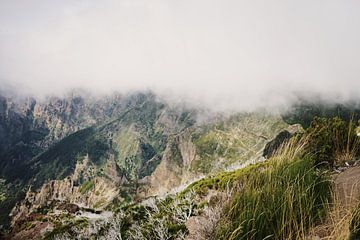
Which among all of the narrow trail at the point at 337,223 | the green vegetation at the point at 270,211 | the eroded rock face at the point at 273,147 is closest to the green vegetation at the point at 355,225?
the narrow trail at the point at 337,223

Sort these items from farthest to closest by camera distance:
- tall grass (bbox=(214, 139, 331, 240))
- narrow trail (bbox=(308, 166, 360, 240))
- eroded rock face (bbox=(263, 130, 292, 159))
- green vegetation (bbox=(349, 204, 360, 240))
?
1. eroded rock face (bbox=(263, 130, 292, 159))
2. tall grass (bbox=(214, 139, 331, 240))
3. narrow trail (bbox=(308, 166, 360, 240))
4. green vegetation (bbox=(349, 204, 360, 240))

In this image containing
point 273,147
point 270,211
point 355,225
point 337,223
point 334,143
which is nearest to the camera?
point 355,225

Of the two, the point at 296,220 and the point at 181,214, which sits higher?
the point at 296,220

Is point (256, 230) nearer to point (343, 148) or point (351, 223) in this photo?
point (351, 223)

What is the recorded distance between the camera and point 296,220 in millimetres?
4906

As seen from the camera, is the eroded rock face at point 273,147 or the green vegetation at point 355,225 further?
the eroded rock face at point 273,147

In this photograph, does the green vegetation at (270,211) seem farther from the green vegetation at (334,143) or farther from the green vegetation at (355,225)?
the green vegetation at (334,143)

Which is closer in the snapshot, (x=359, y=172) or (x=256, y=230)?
(x=256, y=230)

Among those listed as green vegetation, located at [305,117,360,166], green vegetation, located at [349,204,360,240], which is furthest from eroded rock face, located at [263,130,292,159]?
green vegetation, located at [349,204,360,240]

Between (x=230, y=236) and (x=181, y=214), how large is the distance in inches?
138

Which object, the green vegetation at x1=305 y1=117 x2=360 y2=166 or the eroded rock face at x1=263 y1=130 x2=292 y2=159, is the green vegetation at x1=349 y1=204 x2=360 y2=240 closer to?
the eroded rock face at x1=263 y1=130 x2=292 y2=159

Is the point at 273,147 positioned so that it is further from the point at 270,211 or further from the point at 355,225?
the point at 355,225

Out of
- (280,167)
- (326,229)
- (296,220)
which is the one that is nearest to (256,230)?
(296,220)

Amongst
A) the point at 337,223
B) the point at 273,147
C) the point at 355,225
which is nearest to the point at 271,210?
the point at 337,223
